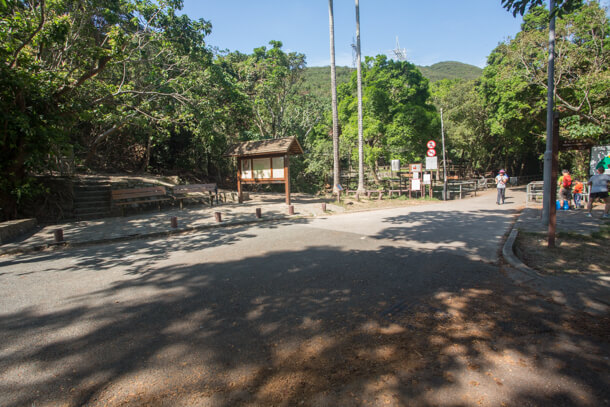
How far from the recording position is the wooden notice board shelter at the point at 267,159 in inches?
565

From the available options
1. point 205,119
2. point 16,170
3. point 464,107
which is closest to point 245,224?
point 205,119

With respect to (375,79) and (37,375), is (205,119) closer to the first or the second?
(37,375)

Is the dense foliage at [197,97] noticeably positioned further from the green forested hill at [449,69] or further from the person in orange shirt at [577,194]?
the green forested hill at [449,69]

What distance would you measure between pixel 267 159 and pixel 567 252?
11.6 metres

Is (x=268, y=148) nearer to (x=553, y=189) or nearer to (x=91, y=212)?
(x=91, y=212)

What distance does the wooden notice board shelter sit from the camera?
47.1ft

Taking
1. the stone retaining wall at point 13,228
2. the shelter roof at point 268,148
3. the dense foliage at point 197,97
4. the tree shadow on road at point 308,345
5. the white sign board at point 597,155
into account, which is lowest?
the tree shadow on road at point 308,345

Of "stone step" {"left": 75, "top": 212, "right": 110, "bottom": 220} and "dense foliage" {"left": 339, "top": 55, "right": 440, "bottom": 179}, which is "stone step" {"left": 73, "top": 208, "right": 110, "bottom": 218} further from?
"dense foliage" {"left": 339, "top": 55, "right": 440, "bottom": 179}

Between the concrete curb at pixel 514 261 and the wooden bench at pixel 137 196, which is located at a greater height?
the wooden bench at pixel 137 196

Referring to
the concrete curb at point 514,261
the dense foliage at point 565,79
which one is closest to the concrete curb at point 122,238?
the concrete curb at point 514,261

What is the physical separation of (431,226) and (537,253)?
3434mm

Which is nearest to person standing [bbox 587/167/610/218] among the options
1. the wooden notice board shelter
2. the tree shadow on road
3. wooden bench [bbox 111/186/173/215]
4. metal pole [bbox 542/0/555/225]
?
metal pole [bbox 542/0/555/225]

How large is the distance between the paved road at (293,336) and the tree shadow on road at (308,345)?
0.02 m

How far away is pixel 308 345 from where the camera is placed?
311 centimetres
